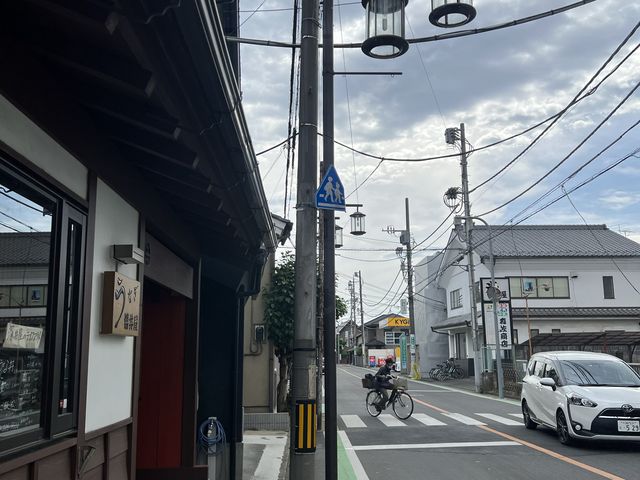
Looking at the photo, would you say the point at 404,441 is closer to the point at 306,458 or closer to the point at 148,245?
the point at 306,458

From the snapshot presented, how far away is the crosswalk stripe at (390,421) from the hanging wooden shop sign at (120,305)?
11.8m

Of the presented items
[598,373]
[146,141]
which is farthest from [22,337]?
[598,373]

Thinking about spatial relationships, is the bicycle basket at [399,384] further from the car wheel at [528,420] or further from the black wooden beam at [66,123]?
the black wooden beam at [66,123]

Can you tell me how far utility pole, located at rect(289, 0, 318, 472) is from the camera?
580 cm

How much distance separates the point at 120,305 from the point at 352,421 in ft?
42.2

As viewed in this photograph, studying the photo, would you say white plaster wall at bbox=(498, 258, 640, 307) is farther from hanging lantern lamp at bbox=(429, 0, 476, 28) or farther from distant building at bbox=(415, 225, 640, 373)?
hanging lantern lamp at bbox=(429, 0, 476, 28)

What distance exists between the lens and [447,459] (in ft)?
34.9

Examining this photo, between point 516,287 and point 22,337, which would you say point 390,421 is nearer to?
point 22,337

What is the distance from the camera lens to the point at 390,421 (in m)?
16.3

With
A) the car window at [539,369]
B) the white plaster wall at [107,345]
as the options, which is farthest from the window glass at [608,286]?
the white plaster wall at [107,345]

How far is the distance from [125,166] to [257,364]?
1063 centimetres

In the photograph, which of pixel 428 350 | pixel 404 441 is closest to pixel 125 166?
pixel 404 441

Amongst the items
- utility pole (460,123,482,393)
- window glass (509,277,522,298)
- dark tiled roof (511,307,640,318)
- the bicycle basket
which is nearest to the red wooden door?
the bicycle basket

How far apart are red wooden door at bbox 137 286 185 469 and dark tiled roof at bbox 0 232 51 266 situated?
153 inches
